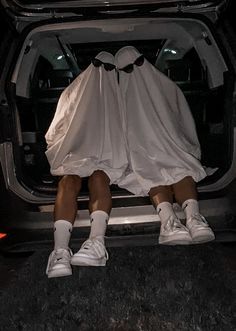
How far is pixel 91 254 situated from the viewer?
2473 millimetres

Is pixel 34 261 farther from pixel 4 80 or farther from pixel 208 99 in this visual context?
pixel 208 99

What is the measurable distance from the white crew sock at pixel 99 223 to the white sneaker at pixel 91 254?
0.12 feet

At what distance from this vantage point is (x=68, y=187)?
8.93ft

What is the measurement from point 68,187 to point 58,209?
0.56 ft

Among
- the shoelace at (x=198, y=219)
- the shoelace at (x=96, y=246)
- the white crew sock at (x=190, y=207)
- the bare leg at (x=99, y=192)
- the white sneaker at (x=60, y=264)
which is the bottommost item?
the white sneaker at (x=60, y=264)

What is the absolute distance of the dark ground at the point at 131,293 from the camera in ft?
A: 7.77

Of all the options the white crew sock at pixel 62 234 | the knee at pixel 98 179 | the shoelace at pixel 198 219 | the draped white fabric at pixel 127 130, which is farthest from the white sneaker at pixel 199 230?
the white crew sock at pixel 62 234

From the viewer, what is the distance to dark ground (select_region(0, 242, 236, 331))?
2.37 metres

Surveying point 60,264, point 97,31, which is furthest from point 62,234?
point 97,31

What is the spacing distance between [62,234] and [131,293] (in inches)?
21.5

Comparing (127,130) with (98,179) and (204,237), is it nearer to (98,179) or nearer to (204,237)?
(98,179)

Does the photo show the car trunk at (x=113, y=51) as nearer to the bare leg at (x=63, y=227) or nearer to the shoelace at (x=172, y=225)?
the bare leg at (x=63, y=227)

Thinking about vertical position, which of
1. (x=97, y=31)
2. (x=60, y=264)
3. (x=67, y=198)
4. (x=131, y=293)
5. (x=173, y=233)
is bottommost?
(x=131, y=293)

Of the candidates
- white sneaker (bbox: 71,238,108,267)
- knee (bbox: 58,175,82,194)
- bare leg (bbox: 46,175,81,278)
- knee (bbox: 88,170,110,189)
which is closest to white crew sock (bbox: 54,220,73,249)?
bare leg (bbox: 46,175,81,278)
